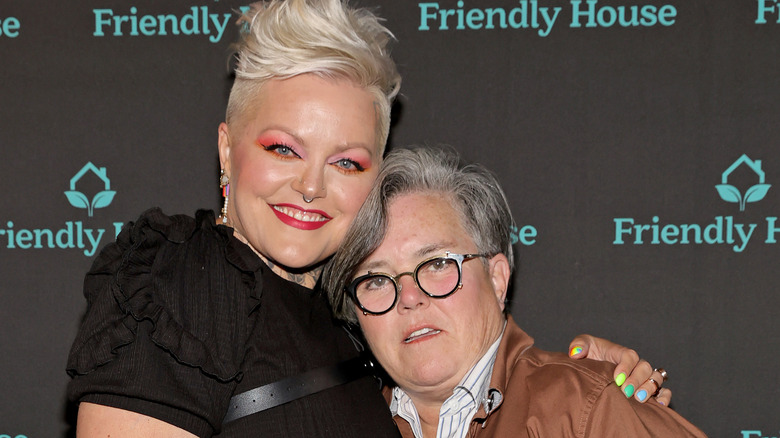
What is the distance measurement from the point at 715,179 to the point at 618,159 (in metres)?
0.34

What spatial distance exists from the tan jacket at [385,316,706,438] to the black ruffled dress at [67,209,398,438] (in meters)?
0.31

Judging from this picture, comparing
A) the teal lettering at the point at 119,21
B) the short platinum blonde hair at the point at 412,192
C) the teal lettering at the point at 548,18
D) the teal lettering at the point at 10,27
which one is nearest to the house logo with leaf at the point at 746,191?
the teal lettering at the point at 548,18

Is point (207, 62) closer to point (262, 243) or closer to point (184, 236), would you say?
point (262, 243)

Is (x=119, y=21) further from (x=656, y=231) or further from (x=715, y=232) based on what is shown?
(x=715, y=232)

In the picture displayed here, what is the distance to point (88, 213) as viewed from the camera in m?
2.57

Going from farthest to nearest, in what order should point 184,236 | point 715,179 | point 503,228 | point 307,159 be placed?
point 715,179 < point 503,228 < point 307,159 < point 184,236

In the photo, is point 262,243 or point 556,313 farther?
point 556,313

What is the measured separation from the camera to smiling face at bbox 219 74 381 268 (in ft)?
5.22

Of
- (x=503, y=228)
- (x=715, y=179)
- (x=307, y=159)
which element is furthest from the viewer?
(x=715, y=179)

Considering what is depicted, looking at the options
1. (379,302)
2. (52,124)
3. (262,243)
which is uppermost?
(52,124)

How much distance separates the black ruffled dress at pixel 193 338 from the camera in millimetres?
1222

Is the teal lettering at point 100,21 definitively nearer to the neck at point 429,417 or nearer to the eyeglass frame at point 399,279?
the eyeglass frame at point 399,279

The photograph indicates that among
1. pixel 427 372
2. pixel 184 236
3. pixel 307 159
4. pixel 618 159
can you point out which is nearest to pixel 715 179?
pixel 618 159

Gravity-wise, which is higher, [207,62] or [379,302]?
[207,62]
